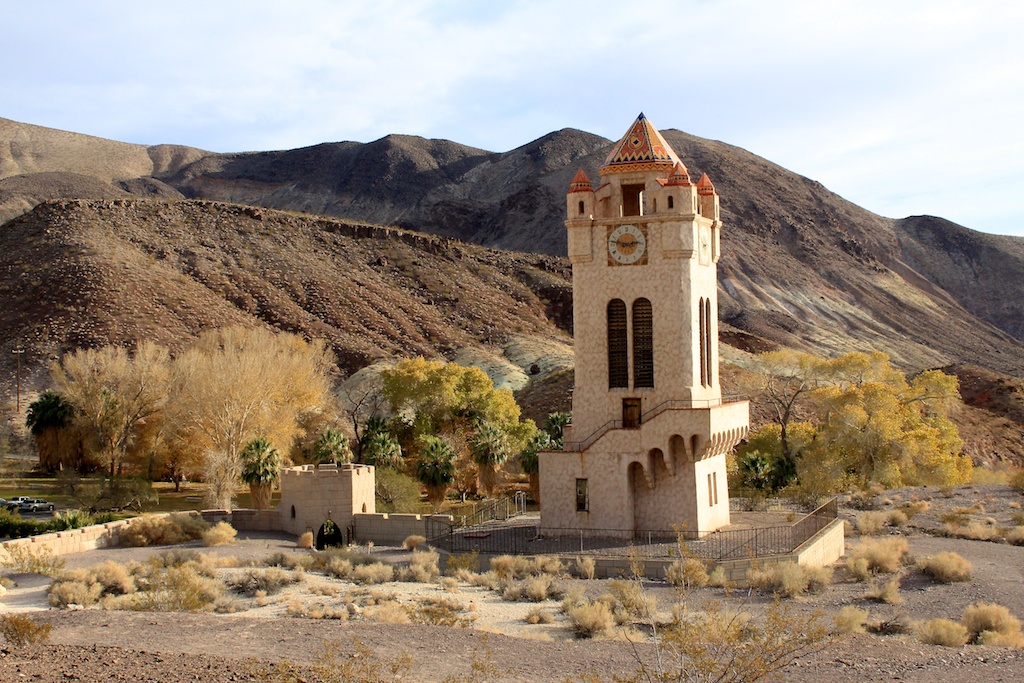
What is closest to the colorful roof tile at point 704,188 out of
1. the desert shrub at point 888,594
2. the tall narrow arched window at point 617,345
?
the tall narrow arched window at point 617,345

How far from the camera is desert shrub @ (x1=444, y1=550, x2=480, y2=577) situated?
1026 inches

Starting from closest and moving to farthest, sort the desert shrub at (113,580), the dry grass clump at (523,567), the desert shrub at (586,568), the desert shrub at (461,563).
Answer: the desert shrub at (113,580) < the dry grass clump at (523,567) < the desert shrub at (586,568) < the desert shrub at (461,563)

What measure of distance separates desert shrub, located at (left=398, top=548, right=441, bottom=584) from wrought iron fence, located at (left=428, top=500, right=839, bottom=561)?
5.96ft

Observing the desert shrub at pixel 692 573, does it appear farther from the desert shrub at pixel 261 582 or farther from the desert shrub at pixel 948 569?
the desert shrub at pixel 261 582

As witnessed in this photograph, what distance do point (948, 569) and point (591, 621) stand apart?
9737mm

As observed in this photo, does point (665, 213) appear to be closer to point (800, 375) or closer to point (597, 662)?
point (597, 662)

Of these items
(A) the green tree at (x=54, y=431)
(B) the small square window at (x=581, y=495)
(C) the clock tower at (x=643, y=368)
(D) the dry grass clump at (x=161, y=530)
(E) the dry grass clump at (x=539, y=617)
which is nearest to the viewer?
(E) the dry grass clump at (x=539, y=617)

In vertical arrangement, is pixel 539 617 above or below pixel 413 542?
below

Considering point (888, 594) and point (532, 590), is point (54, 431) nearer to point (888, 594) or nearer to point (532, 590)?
point (532, 590)

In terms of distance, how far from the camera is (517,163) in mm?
188375

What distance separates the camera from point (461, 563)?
26625mm

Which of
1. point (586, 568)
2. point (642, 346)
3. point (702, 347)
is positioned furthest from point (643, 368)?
point (586, 568)

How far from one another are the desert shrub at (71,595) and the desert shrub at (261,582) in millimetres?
3027

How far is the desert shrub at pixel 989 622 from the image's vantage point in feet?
61.0
